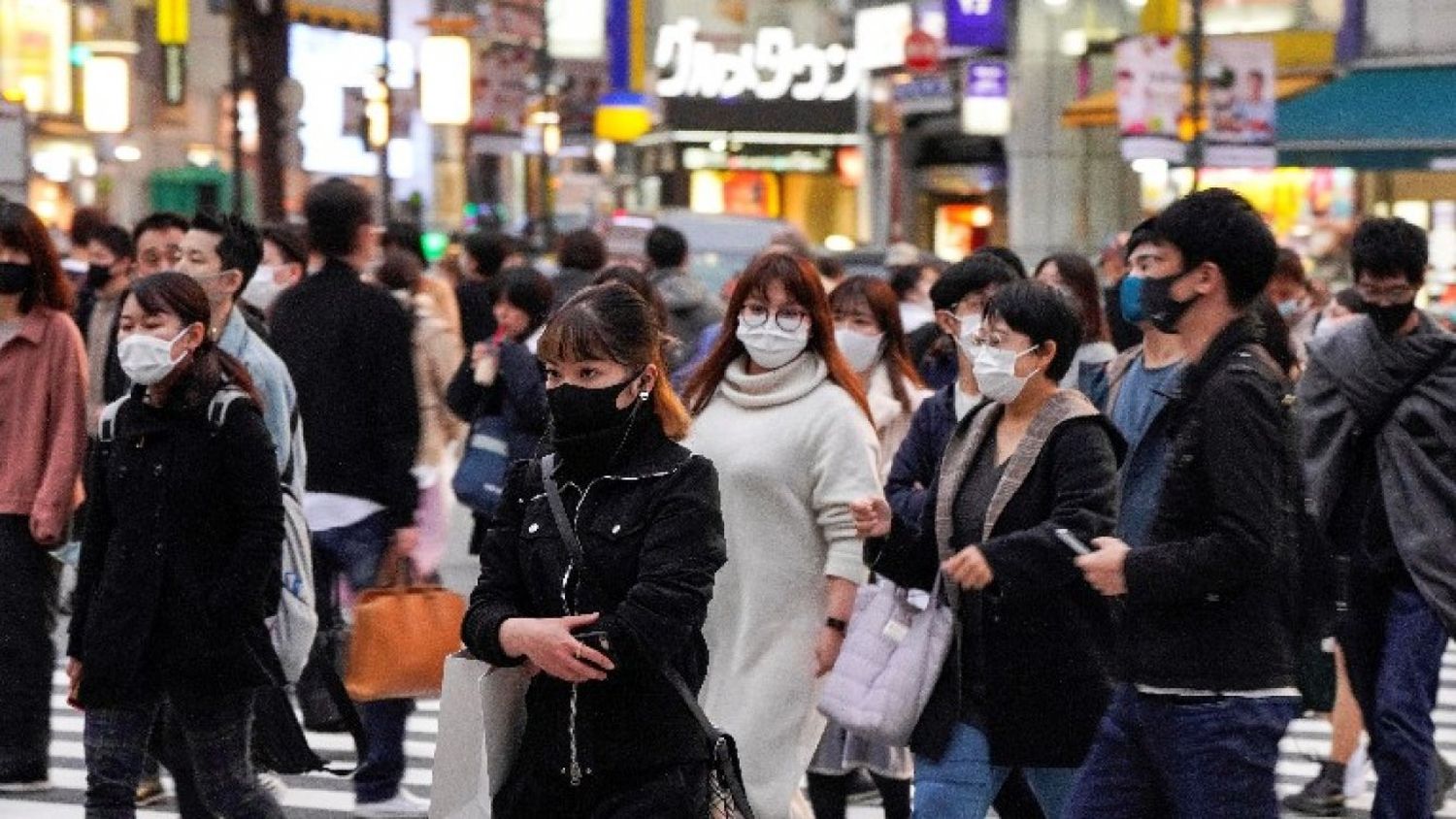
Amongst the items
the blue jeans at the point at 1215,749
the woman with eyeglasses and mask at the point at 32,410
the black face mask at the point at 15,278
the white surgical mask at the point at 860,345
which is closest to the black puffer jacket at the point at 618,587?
the blue jeans at the point at 1215,749

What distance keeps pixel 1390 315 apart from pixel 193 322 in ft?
12.6

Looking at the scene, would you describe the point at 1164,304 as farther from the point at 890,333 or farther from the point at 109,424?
the point at 890,333

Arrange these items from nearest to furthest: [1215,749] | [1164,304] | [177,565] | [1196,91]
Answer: [1215,749] < [1164,304] < [177,565] < [1196,91]

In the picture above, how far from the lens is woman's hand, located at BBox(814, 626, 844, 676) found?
24.0ft

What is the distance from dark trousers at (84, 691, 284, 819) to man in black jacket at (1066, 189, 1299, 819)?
8.35 feet

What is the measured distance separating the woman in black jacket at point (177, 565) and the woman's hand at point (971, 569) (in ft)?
6.37

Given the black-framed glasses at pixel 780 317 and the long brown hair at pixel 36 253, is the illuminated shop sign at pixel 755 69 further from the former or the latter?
the black-framed glasses at pixel 780 317

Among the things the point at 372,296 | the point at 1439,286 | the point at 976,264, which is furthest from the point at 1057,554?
the point at 1439,286

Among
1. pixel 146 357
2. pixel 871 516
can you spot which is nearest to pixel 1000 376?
pixel 871 516

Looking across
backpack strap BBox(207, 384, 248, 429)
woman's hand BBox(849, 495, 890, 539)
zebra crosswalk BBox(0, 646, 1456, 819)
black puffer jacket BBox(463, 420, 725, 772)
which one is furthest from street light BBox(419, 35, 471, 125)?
black puffer jacket BBox(463, 420, 725, 772)

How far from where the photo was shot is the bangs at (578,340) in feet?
17.0

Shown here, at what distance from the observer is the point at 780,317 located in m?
7.43

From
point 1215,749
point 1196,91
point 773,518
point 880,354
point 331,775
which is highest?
point 1196,91

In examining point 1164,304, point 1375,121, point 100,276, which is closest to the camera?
point 1164,304
